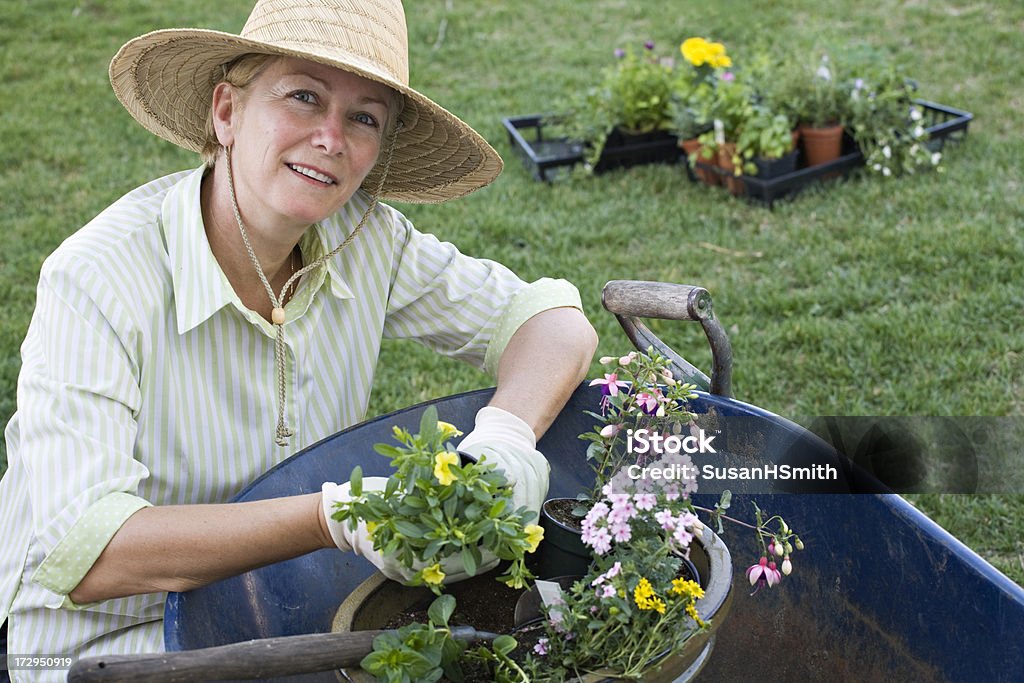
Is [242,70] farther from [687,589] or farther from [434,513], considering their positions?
[687,589]

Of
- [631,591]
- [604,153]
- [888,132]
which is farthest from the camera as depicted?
[604,153]

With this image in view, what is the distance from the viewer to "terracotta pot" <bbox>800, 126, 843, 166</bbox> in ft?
13.2

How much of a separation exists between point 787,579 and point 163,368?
0.93 meters

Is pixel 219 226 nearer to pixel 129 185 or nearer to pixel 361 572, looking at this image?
pixel 361 572

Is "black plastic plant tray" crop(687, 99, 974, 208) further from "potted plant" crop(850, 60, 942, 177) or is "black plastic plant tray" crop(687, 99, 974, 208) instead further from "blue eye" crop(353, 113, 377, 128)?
"blue eye" crop(353, 113, 377, 128)

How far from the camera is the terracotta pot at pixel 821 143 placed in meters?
4.02

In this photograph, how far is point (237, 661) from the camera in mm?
1044

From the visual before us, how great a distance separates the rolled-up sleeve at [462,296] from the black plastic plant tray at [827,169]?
2256mm

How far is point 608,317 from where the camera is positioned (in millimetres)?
3311

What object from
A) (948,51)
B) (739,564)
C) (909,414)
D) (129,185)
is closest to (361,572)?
(739,564)

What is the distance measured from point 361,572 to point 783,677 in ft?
2.05

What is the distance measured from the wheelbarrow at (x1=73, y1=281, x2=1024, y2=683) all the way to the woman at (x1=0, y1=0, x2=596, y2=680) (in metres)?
0.11

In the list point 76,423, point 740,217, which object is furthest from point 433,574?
point 740,217

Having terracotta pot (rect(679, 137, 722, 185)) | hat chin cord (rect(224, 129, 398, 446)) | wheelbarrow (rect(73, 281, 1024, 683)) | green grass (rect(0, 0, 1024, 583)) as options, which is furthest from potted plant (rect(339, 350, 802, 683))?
terracotta pot (rect(679, 137, 722, 185))
